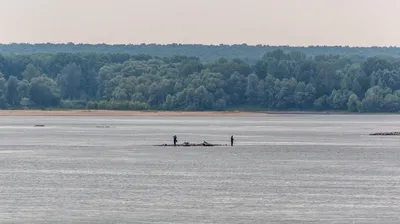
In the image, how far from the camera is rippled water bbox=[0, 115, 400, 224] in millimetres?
57344

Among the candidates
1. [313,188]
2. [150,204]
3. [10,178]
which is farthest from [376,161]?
[150,204]

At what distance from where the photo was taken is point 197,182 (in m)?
73.8

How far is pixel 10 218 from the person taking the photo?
5525cm

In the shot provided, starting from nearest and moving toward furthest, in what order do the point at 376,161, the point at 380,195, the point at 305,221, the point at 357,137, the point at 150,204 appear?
1. the point at 305,221
2. the point at 150,204
3. the point at 380,195
4. the point at 376,161
5. the point at 357,137

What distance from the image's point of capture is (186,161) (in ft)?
303

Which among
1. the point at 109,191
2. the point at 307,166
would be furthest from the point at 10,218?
the point at 307,166

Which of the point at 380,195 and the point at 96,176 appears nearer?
the point at 380,195

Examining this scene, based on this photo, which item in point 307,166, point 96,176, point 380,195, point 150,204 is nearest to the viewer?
point 150,204

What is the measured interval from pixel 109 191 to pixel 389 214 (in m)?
17.0

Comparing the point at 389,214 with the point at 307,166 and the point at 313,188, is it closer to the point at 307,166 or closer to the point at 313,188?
the point at 313,188

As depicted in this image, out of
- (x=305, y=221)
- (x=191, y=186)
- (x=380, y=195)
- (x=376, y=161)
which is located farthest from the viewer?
(x=376, y=161)

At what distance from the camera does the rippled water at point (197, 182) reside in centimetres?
5734

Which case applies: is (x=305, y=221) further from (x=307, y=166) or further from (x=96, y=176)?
(x=307, y=166)

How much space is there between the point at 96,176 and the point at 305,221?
25.2 m
